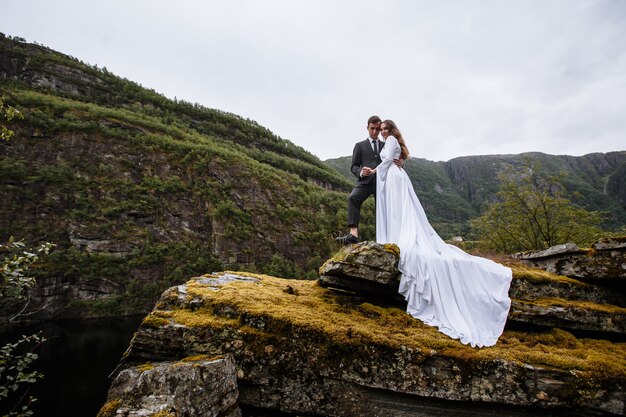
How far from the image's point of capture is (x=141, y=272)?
39969 mm

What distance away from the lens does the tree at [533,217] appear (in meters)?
19.0

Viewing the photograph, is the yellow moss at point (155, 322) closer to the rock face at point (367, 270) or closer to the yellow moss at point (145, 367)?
the yellow moss at point (145, 367)

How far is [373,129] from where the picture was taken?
22.5ft

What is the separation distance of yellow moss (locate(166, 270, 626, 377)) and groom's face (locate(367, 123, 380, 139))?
385 cm

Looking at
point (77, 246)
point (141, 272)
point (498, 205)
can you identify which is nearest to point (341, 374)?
point (498, 205)

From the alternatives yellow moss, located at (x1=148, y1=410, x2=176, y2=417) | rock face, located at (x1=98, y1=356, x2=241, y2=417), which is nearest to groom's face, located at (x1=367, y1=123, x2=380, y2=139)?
rock face, located at (x1=98, y1=356, x2=241, y2=417)

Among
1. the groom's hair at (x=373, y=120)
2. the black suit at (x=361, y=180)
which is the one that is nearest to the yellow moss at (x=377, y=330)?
the black suit at (x=361, y=180)

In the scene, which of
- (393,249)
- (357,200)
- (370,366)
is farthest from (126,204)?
(370,366)

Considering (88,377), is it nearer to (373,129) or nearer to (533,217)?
Result: (373,129)

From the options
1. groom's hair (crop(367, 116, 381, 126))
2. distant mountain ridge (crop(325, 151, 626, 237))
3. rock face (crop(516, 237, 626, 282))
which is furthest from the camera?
distant mountain ridge (crop(325, 151, 626, 237))

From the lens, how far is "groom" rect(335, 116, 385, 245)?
21.4 ft

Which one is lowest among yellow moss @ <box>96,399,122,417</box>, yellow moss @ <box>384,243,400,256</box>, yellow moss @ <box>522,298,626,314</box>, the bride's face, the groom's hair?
yellow moss @ <box>96,399,122,417</box>

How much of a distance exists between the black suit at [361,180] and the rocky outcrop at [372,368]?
2671mm

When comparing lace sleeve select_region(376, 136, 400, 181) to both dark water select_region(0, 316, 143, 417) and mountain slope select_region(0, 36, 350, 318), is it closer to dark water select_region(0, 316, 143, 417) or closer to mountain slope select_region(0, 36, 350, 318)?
dark water select_region(0, 316, 143, 417)
